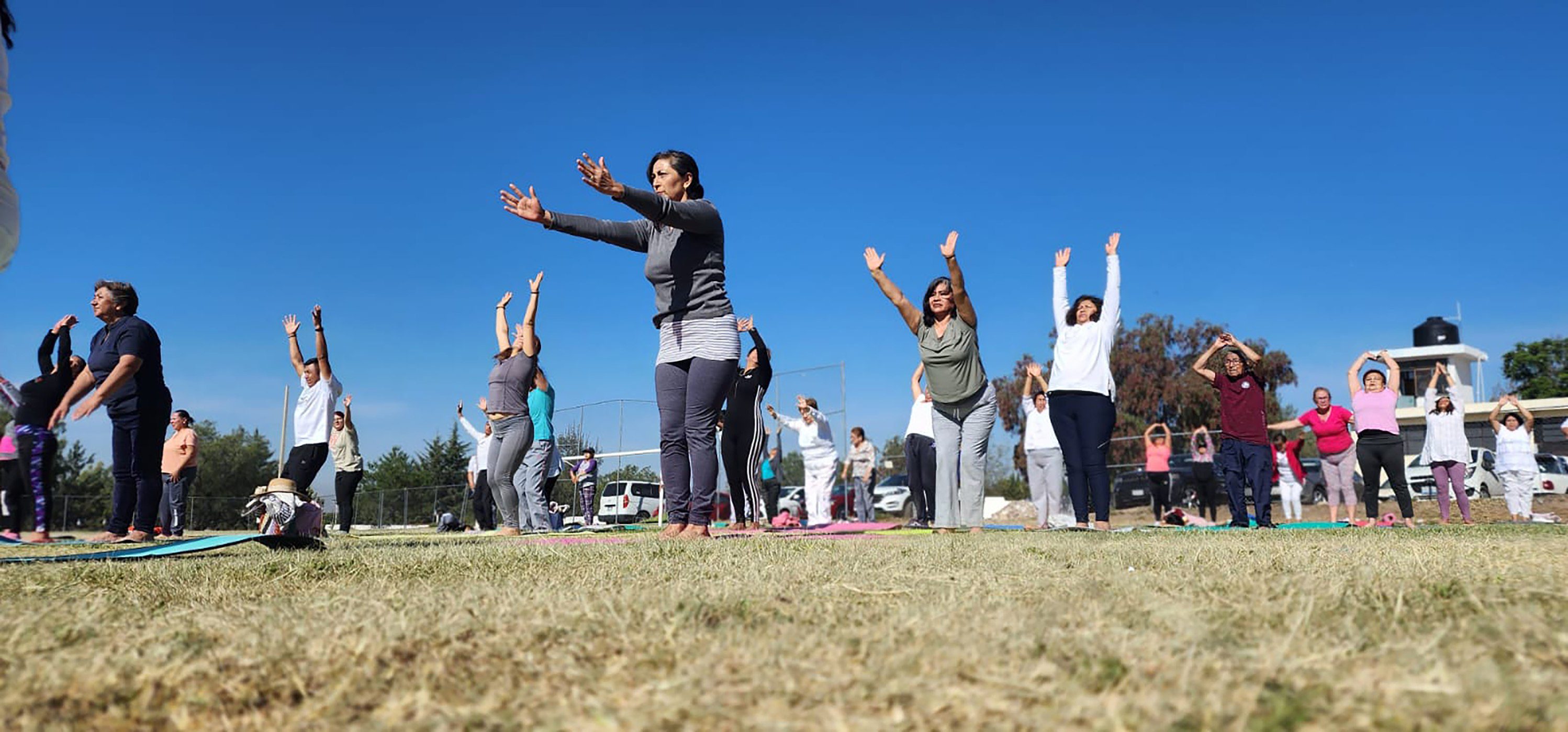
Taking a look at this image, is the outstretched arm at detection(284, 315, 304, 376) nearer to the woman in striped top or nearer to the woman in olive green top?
the woman in olive green top

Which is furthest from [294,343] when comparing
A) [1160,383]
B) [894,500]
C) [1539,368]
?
[1539,368]

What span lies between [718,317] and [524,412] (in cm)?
333

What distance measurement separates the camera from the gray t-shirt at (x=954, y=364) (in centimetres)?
717

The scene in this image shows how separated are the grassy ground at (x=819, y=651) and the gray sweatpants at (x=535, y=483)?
6844mm

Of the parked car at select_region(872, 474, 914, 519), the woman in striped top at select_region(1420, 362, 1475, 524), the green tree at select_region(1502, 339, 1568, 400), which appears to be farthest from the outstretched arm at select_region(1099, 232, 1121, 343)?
the green tree at select_region(1502, 339, 1568, 400)

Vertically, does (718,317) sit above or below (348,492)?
above

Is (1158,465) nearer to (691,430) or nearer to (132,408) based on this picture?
(691,430)

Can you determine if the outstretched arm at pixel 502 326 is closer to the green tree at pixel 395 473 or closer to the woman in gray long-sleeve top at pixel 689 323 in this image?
the woman in gray long-sleeve top at pixel 689 323

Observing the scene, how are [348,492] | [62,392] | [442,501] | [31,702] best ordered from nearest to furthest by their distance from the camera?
1. [31,702]
2. [62,392]
3. [348,492]
4. [442,501]

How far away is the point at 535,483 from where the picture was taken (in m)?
9.51

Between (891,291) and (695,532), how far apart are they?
2.61m

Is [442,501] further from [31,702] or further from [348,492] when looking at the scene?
[31,702]

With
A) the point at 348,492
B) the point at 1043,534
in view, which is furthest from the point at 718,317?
the point at 348,492

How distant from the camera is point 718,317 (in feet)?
19.1
